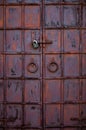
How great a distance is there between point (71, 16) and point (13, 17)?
69 centimetres

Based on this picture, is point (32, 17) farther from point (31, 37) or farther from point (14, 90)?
point (14, 90)

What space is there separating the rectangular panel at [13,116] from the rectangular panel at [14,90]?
9 centimetres

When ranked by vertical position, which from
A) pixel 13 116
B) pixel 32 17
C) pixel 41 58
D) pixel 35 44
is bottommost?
pixel 13 116

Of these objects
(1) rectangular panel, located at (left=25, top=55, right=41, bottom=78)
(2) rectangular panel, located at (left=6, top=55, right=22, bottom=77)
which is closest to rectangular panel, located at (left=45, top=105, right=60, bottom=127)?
(1) rectangular panel, located at (left=25, top=55, right=41, bottom=78)

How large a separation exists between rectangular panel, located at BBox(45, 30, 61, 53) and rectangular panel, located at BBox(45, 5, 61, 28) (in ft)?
0.23

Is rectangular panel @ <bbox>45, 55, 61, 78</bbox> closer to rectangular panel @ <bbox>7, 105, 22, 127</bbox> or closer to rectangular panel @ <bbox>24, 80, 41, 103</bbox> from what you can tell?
rectangular panel @ <bbox>24, 80, 41, 103</bbox>

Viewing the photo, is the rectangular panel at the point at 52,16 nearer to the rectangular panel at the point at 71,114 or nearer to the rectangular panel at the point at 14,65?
the rectangular panel at the point at 14,65

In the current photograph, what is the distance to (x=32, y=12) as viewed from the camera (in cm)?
362

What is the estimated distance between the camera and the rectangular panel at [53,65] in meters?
3.62

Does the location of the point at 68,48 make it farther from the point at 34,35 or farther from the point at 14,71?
the point at 14,71

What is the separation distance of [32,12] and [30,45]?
39cm

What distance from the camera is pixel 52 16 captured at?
142 inches

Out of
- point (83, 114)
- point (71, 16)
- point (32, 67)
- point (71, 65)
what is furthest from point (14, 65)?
point (83, 114)

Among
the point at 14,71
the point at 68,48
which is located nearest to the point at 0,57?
the point at 14,71
